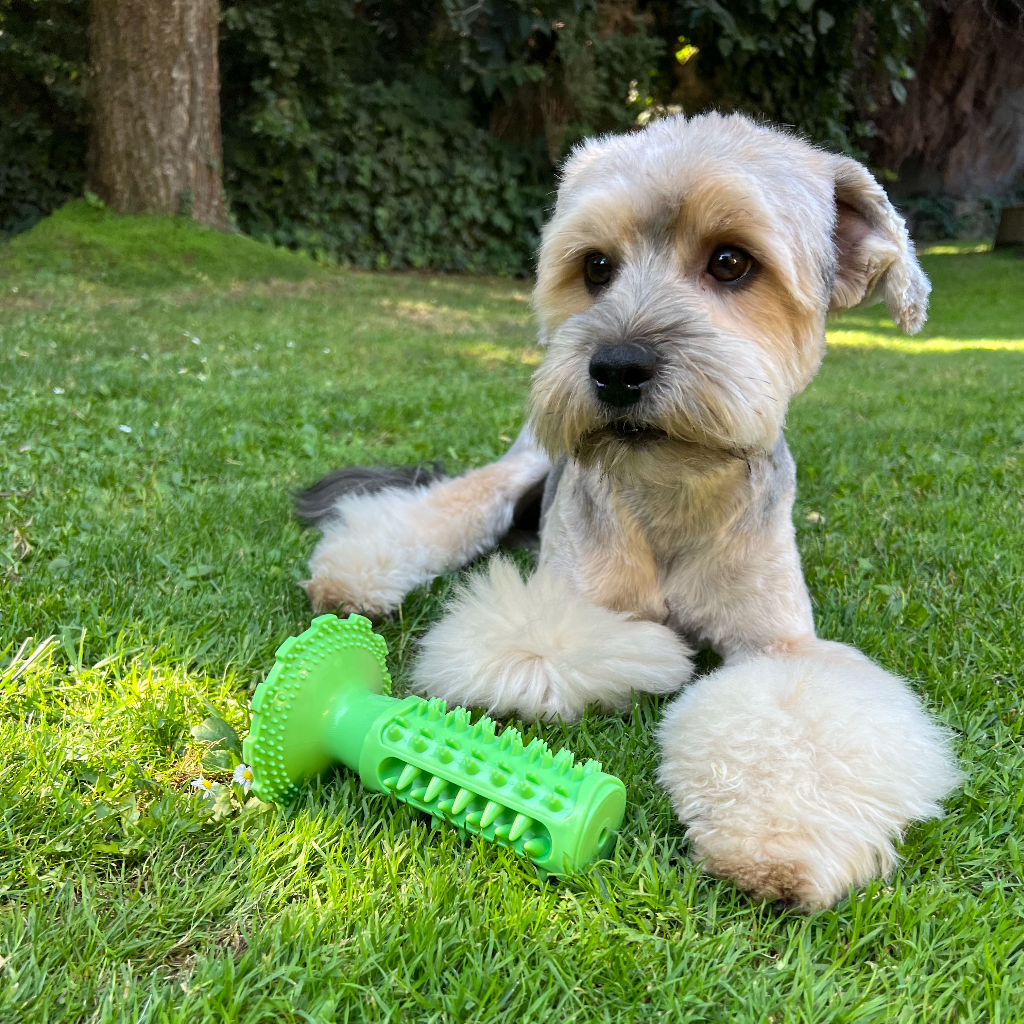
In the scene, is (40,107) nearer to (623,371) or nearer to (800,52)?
(800,52)

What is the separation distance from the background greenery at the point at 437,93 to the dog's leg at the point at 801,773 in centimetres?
1357

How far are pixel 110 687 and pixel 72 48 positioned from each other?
49.0ft

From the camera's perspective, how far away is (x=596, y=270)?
114 inches

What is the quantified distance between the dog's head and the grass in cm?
85

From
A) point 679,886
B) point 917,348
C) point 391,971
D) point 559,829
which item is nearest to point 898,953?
point 679,886

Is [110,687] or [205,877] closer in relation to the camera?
[205,877]

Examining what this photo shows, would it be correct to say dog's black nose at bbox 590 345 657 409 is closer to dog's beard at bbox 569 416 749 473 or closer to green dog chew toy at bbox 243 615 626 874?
dog's beard at bbox 569 416 749 473

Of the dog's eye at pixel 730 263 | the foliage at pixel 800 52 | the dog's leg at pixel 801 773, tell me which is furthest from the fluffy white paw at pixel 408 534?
the foliage at pixel 800 52

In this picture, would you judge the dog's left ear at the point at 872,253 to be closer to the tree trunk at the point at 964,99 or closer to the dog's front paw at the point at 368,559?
the dog's front paw at the point at 368,559

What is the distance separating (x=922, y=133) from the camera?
69.5 ft

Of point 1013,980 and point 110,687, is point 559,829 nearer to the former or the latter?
point 1013,980

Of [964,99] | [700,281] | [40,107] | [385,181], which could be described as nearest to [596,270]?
[700,281]

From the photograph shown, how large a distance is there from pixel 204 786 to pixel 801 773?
1345 mm

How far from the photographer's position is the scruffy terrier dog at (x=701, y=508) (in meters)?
1.97
